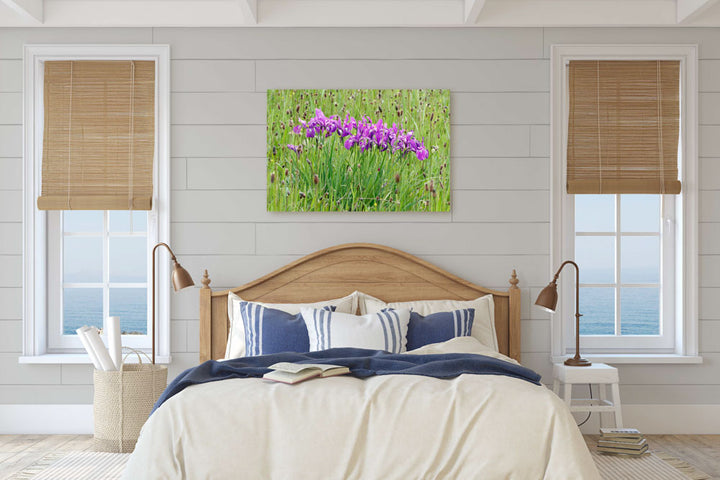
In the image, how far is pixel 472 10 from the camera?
3.95 meters

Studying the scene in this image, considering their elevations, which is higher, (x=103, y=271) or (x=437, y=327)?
(x=103, y=271)

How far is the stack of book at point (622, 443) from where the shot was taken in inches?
144

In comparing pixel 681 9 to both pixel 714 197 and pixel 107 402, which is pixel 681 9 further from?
pixel 107 402

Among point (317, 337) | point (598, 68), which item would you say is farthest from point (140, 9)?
point (598, 68)

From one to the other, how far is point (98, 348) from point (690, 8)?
392 cm

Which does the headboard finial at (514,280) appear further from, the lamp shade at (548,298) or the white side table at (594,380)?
the white side table at (594,380)

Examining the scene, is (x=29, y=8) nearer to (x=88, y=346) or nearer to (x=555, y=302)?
(x=88, y=346)

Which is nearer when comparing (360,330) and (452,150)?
(360,330)

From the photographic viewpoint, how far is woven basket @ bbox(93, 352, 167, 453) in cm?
369

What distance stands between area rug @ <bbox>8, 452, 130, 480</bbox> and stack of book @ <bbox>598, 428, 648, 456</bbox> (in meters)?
2.51

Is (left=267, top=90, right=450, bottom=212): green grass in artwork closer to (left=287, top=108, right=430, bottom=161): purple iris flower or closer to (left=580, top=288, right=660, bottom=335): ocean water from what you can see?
(left=287, top=108, right=430, bottom=161): purple iris flower

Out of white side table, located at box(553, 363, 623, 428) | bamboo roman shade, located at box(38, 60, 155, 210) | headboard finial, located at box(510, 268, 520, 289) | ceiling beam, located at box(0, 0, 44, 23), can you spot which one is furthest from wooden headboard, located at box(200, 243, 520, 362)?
ceiling beam, located at box(0, 0, 44, 23)

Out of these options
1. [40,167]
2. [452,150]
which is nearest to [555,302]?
[452,150]

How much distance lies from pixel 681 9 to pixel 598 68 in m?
0.58
